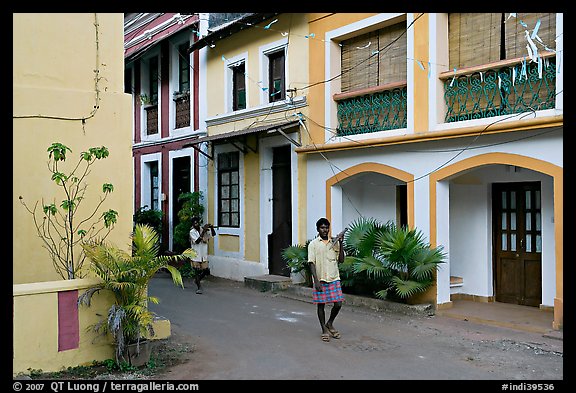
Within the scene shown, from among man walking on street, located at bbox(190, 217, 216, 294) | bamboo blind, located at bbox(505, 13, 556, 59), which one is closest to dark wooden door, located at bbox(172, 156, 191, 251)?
man walking on street, located at bbox(190, 217, 216, 294)

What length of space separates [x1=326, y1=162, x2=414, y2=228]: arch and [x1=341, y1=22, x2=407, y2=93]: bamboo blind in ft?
5.42

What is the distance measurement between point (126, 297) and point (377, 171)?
19.3ft

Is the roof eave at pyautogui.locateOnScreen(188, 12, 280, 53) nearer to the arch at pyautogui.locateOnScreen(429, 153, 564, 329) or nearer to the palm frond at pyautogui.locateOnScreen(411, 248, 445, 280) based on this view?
the arch at pyautogui.locateOnScreen(429, 153, 564, 329)

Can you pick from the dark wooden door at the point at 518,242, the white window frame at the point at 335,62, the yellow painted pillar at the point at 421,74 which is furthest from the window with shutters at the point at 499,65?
the dark wooden door at the point at 518,242

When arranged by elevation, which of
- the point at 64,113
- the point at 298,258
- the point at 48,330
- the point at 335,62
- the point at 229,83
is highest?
the point at 229,83

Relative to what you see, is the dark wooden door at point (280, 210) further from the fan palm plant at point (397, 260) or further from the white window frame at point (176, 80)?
the white window frame at point (176, 80)

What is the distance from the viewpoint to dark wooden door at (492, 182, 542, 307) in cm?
1009

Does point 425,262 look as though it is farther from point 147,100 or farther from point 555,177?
point 147,100

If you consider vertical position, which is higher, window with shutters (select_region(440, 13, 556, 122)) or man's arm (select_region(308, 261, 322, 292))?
window with shutters (select_region(440, 13, 556, 122))

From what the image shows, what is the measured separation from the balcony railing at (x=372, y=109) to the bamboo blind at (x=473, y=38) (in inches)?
42.6

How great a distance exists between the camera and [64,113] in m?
7.74

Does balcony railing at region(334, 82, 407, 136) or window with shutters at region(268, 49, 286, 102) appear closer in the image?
balcony railing at region(334, 82, 407, 136)

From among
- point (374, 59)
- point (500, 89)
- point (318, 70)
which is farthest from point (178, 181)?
point (500, 89)

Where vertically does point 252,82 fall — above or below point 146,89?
below
